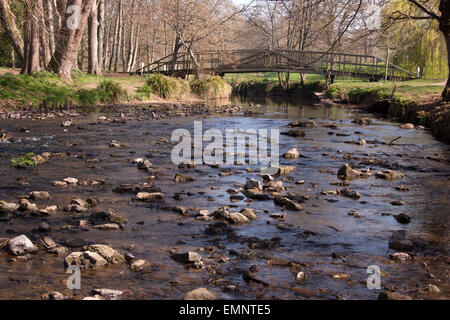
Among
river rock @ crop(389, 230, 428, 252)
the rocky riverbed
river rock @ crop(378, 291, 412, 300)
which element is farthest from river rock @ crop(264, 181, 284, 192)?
river rock @ crop(378, 291, 412, 300)

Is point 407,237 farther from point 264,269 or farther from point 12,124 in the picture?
point 12,124

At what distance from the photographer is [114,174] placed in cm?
801

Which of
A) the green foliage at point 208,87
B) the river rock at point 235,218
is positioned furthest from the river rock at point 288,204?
the green foliage at point 208,87

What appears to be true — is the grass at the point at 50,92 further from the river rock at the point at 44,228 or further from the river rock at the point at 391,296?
the river rock at the point at 391,296

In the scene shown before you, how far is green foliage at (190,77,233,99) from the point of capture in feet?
94.3

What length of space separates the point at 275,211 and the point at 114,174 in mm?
3266

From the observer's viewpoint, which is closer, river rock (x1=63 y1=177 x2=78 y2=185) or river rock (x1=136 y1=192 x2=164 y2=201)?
river rock (x1=136 y1=192 x2=164 y2=201)

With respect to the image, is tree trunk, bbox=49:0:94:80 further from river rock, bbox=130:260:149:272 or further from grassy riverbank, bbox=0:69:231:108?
river rock, bbox=130:260:149:272

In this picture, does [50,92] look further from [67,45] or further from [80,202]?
[80,202]

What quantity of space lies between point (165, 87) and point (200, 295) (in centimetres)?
2225

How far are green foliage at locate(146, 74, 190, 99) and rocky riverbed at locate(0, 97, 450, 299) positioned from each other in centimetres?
1439

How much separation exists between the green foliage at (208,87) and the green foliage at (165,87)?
2.61 metres

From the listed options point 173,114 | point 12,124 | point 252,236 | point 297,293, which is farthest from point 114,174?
point 173,114

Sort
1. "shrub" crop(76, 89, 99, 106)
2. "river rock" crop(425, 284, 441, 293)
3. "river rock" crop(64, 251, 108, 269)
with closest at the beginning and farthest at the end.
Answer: "river rock" crop(425, 284, 441, 293) → "river rock" crop(64, 251, 108, 269) → "shrub" crop(76, 89, 99, 106)
